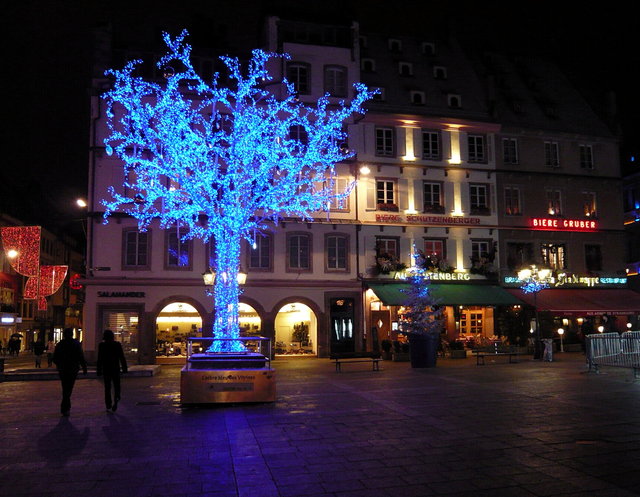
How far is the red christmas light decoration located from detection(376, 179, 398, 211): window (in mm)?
17356

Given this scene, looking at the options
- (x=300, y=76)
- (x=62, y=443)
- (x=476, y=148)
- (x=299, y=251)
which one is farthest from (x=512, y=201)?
(x=62, y=443)

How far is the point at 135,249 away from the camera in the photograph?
30.6 metres

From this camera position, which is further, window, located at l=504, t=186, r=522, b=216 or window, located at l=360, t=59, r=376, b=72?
window, located at l=360, t=59, r=376, b=72

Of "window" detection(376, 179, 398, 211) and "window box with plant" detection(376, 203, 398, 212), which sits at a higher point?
"window" detection(376, 179, 398, 211)

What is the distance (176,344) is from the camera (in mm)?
31547

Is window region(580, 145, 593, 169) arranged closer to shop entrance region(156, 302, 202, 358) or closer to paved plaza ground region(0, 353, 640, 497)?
paved plaza ground region(0, 353, 640, 497)

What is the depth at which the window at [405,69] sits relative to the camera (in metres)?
36.6

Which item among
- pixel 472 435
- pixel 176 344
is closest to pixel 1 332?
pixel 176 344

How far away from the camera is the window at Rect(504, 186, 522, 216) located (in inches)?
1404

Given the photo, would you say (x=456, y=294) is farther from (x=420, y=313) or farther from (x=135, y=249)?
(x=135, y=249)

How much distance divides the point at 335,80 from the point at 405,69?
5.37 meters

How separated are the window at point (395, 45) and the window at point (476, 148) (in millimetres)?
7575

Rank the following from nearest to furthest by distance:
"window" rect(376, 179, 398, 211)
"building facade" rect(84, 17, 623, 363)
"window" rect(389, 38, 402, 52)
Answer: "building facade" rect(84, 17, 623, 363), "window" rect(376, 179, 398, 211), "window" rect(389, 38, 402, 52)

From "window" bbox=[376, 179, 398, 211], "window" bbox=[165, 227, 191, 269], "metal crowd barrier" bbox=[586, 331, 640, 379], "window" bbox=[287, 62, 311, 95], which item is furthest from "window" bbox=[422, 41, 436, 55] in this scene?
"metal crowd barrier" bbox=[586, 331, 640, 379]
